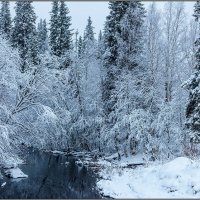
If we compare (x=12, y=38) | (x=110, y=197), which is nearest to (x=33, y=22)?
(x=12, y=38)

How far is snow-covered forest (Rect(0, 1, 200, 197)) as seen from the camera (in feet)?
69.5

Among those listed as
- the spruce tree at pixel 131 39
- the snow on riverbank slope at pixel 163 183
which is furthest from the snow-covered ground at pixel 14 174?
the spruce tree at pixel 131 39

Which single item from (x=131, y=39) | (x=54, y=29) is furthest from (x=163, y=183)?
(x=54, y=29)

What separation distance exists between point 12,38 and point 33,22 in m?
3.22

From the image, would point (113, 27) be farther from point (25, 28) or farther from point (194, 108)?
point (194, 108)

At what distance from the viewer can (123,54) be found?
1207 inches

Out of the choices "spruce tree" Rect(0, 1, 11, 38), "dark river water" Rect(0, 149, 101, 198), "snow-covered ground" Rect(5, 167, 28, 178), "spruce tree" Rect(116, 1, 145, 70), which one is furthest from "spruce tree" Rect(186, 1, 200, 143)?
"spruce tree" Rect(0, 1, 11, 38)

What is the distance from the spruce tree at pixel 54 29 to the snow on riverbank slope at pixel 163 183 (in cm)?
2639

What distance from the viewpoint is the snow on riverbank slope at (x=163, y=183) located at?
14914 mm

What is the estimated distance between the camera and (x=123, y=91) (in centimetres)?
2991

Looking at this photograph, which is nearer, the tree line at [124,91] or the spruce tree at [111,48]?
the tree line at [124,91]

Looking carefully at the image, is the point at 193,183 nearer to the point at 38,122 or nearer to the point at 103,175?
the point at 103,175

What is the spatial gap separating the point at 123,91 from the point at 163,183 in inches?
572

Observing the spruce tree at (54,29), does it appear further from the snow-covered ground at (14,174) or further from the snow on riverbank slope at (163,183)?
the snow on riverbank slope at (163,183)
